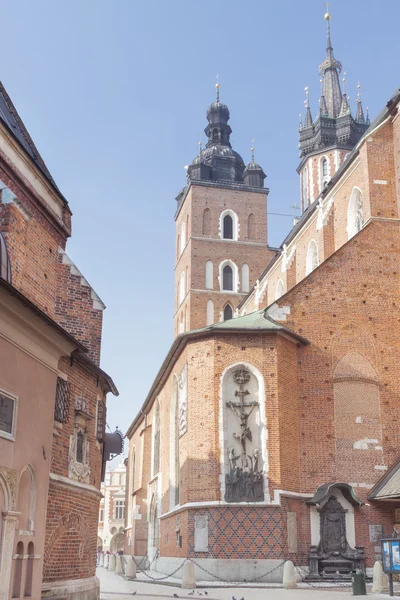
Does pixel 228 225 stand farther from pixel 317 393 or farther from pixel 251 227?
pixel 317 393

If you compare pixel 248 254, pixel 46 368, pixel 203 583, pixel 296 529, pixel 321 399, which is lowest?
pixel 203 583

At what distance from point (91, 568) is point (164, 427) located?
14671mm

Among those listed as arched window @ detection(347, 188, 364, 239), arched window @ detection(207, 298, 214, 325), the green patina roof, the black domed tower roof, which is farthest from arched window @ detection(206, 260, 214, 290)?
the green patina roof

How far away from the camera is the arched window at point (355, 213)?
27297 millimetres

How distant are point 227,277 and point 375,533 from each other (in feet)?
97.4

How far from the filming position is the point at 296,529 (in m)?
19.9

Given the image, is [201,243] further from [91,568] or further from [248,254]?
[91,568]

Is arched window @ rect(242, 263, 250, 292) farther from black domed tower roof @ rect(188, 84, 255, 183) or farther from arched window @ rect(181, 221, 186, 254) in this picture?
black domed tower roof @ rect(188, 84, 255, 183)

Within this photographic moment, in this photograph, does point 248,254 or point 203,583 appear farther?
point 248,254

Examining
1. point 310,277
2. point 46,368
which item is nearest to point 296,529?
point 310,277

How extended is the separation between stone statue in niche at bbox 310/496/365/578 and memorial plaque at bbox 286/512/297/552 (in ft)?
1.80

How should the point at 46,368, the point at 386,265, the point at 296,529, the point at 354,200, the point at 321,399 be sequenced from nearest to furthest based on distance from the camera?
1. the point at 46,368
2. the point at 296,529
3. the point at 321,399
4. the point at 386,265
5. the point at 354,200

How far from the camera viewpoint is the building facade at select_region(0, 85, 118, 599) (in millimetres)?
9625

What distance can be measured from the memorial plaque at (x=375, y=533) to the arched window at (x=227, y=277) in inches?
1143
